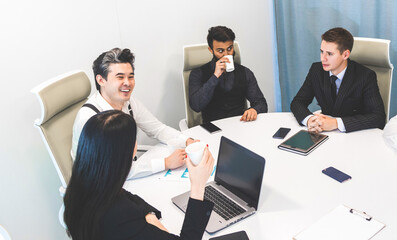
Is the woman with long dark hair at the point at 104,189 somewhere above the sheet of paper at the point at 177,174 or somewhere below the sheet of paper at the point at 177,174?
above

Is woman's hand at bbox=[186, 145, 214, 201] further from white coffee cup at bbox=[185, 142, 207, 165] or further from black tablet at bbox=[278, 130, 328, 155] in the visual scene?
black tablet at bbox=[278, 130, 328, 155]

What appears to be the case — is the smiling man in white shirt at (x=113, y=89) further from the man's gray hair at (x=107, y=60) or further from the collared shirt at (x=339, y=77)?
the collared shirt at (x=339, y=77)

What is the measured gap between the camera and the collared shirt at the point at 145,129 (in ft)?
5.49

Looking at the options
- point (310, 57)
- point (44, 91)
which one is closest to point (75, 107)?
point (44, 91)

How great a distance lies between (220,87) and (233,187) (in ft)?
4.10

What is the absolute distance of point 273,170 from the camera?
1.65 m

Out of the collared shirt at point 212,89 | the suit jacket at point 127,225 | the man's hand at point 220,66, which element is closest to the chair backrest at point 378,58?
the collared shirt at point 212,89

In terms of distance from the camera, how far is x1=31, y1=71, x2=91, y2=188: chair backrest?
1701 mm

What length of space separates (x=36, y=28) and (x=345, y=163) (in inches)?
75.8

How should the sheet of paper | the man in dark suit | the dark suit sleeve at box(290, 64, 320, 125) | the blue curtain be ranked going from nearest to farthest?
the sheet of paper, the man in dark suit, the dark suit sleeve at box(290, 64, 320, 125), the blue curtain

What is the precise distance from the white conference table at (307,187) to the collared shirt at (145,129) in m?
0.05

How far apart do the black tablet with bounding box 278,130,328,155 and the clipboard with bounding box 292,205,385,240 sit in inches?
20.1

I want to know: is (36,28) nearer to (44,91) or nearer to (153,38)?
(44,91)

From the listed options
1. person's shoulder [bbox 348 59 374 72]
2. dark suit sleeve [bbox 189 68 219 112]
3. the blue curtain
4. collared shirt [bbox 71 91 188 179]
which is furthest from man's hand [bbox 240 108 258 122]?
the blue curtain
